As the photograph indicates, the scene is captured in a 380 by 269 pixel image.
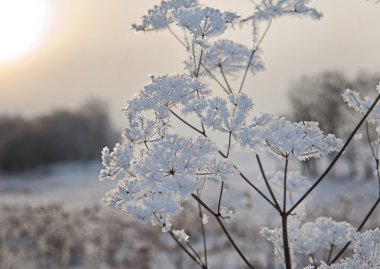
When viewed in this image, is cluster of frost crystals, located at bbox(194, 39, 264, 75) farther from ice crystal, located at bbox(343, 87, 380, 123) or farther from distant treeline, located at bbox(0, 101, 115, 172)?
distant treeline, located at bbox(0, 101, 115, 172)

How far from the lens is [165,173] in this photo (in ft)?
4.49

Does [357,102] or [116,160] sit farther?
[357,102]

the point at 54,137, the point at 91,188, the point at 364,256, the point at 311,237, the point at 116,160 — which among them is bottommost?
the point at 116,160

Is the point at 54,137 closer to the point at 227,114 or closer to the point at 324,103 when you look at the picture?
the point at 324,103

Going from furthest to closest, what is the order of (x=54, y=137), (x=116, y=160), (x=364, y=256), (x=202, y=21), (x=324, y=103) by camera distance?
(x=54, y=137)
(x=324, y=103)
(x=364, y=256)
(x=202, y=21)
(x=116, y=160)

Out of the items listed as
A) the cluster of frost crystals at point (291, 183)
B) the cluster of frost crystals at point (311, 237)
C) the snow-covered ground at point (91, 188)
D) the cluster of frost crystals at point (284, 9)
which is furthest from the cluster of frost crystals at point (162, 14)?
the snow-covered ground at point (91, 188)

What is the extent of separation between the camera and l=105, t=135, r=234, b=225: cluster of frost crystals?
131 cm

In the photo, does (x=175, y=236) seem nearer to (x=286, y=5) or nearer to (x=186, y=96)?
(x=186, y=96)

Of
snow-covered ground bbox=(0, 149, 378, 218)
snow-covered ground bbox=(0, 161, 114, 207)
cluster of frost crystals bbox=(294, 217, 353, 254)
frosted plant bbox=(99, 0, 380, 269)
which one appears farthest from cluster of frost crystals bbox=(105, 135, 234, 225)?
snow-covered ground bbox=(0, 161, 114, 207)

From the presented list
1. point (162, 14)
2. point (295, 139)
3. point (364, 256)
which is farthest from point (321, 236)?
point (162, 14)

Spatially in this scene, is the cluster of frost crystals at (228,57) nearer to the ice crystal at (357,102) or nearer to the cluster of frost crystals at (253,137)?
the ice crystal at (357,102)

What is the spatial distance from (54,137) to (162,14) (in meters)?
36.3

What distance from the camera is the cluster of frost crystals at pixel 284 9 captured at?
1657 millimetres

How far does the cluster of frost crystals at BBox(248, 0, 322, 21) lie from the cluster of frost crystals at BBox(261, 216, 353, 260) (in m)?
0.88
